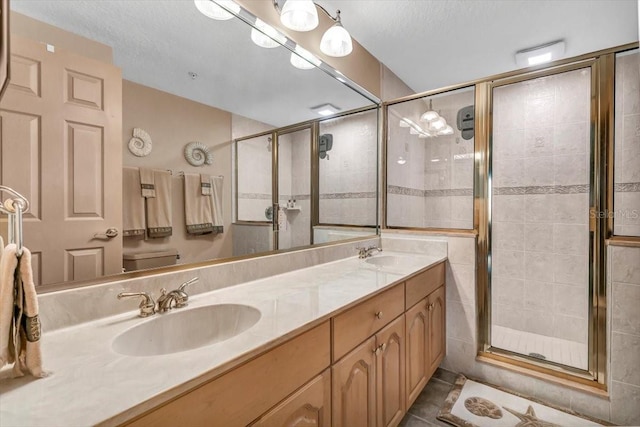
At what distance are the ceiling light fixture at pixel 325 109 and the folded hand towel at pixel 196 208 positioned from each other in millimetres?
992

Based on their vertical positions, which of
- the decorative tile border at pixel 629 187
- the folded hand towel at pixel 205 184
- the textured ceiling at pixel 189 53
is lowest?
the folded hand towel at pixel 205 184

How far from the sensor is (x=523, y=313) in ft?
8.55

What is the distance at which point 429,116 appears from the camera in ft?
9.11

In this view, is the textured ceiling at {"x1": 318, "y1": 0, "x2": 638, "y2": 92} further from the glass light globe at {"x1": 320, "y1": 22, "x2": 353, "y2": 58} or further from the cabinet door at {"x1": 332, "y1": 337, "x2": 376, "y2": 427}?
the cabinet door at {"x1": 332, "y1": 337, "x2": 376, "y2": 427}

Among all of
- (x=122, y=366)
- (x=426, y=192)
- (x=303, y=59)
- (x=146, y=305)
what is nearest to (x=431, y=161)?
(x=426, y=192)

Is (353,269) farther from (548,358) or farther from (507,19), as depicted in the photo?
(507,19)

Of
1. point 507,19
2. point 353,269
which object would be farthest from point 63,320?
point 507,19

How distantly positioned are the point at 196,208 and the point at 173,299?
0.37 metres

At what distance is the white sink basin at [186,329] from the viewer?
84 cm

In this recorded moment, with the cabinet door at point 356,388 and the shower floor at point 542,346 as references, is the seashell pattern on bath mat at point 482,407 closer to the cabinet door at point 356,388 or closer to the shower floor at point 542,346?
the shower floor at point 542,346

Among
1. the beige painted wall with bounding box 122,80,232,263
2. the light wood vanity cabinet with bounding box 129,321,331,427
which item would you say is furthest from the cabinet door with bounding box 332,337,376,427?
the beige painted wall with bounding box 122,80,232,263

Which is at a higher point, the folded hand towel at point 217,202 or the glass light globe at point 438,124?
the glass light globe at point 438,124

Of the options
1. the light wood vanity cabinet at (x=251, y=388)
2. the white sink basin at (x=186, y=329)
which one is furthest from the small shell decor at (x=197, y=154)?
the light wood vanity cabinet at (x=251, y=388)

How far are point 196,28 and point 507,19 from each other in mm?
1859
